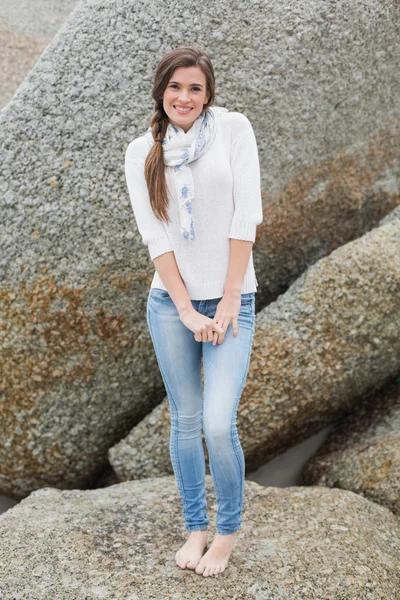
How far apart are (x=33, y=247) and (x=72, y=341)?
681 millimetres

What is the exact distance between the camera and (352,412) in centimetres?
508

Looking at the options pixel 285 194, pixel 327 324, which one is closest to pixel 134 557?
pixel 327 324

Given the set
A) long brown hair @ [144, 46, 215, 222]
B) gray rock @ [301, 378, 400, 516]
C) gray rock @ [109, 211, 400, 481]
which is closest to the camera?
long brown hair @ [144, 46, 215, 222]

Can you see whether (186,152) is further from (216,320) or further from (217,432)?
(217,432)

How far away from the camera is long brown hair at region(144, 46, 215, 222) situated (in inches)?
103

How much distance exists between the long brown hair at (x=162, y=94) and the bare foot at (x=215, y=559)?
1453 millimetres

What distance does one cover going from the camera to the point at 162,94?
271 cm

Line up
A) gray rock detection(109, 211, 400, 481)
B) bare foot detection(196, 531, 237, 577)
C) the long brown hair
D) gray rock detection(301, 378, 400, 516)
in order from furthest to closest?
gray rock detection(109, 211, 400, 481) → gray rock detection(301, 378, 400, 516) → bare foot detection(196, 531, 237, 577) → the long brown hair

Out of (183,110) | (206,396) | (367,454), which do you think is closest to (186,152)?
(183,110)

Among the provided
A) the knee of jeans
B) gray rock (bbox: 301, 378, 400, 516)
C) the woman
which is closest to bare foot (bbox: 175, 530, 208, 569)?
the woman

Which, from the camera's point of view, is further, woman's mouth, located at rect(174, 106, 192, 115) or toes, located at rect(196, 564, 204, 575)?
toes, located at rect(196, 564, 204, 575)

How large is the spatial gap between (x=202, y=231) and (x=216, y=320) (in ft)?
1.19

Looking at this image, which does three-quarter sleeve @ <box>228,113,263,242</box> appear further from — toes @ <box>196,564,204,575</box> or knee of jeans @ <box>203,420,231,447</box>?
toes @ <box>196,564,204,575</box>

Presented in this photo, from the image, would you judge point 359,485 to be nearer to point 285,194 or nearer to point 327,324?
point 327,324
